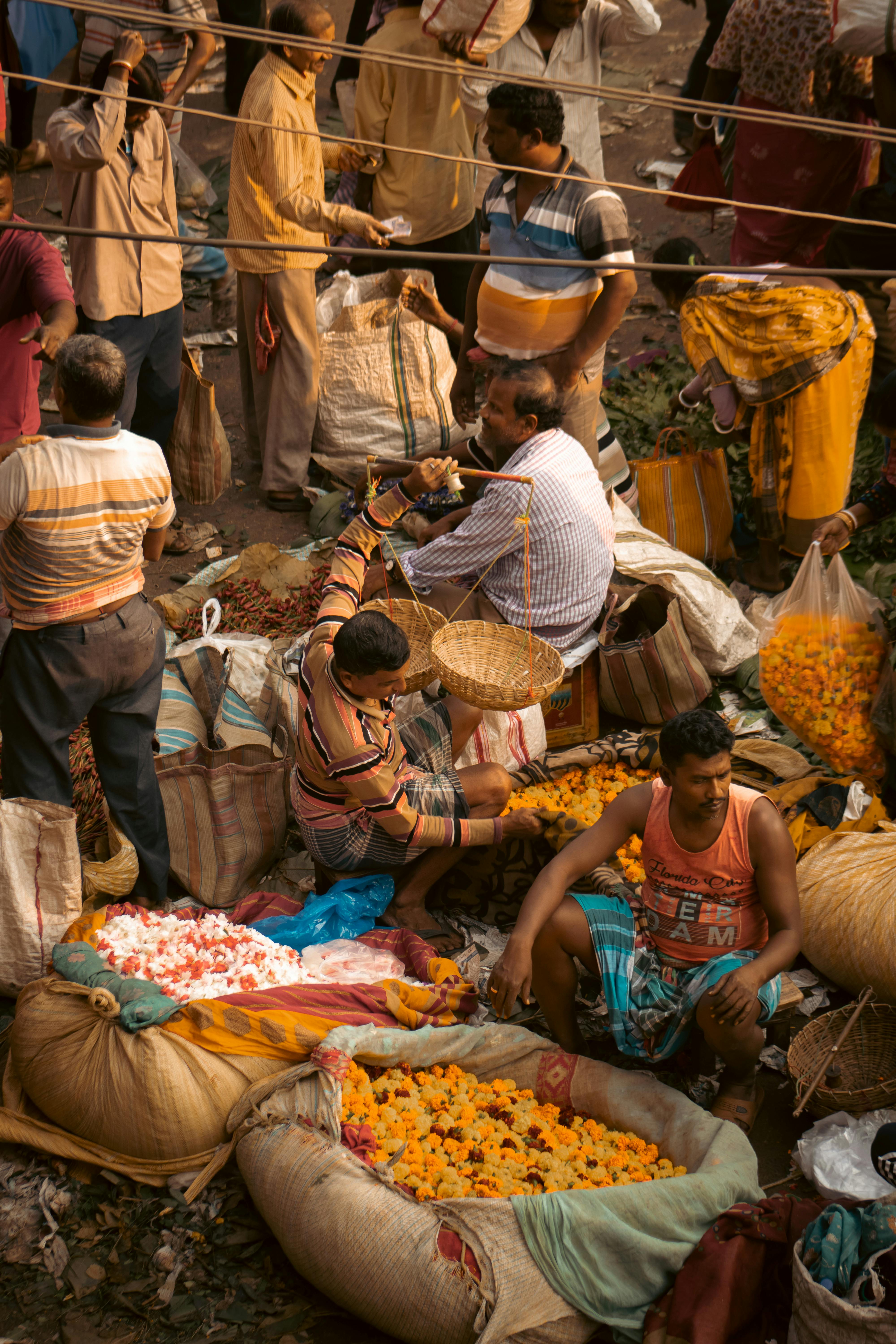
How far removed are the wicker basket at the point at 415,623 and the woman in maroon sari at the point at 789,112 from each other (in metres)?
2.91

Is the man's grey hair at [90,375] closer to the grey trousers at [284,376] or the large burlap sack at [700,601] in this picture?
the large burlap sack at [700,601]

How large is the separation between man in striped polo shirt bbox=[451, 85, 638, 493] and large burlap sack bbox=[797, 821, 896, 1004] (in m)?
2.14

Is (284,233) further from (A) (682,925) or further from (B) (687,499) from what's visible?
(A) (682,925)

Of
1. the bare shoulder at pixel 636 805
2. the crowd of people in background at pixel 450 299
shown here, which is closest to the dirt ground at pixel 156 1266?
the bare shoulder at pixel 636 805

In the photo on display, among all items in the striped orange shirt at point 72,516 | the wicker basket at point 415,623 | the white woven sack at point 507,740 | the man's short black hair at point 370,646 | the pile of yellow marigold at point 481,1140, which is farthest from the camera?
the white woven sack at point 507,740

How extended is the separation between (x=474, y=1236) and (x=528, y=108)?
149 inches

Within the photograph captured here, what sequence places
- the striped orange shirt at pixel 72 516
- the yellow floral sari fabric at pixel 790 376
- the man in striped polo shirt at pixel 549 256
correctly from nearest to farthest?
the striped orange shirt at pixel 72 516 < the man in striped polo shirt at pixel 549 256 < the yellow floral sari fabric at pixel 790 376

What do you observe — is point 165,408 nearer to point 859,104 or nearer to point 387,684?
point 387,684

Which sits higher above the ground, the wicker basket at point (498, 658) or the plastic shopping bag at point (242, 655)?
the wicker basket at point (498, 658)

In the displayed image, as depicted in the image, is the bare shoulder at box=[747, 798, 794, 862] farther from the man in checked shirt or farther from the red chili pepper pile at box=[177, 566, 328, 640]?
the red chili pepper pile at box=[177, 566, 328, 640]

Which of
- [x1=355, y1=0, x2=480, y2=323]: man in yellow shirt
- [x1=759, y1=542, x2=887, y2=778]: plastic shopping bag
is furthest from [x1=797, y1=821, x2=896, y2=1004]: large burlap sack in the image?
[x1=355, y1=0, x2=480, y2=323]: man in yellow shirt

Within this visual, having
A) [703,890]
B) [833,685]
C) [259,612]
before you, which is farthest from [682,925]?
[259,612]

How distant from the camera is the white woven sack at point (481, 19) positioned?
567 cm

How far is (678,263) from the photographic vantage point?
18.7 feet
